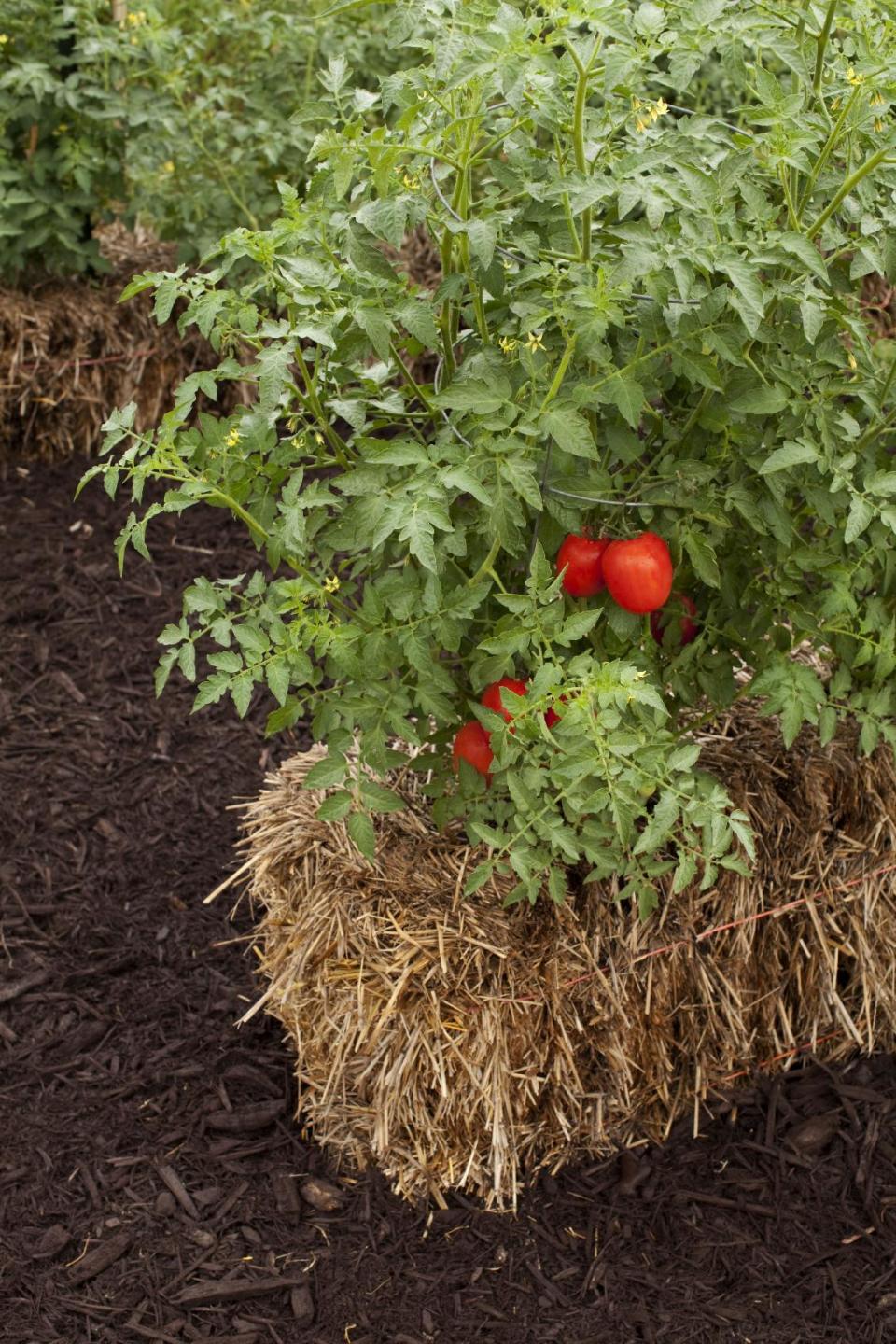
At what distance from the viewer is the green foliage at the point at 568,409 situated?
1.91 meters

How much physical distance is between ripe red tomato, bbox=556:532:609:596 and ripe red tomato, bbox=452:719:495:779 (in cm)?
25

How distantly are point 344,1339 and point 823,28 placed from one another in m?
1.96

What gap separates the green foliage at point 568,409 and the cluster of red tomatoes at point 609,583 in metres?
0.04

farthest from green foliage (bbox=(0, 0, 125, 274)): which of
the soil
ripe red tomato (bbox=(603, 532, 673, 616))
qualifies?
ripe red tomato (bbox=(603, 532, 673, 616))

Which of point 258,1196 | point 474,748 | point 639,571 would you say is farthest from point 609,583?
point 258,1196

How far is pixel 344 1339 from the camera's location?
227 cm

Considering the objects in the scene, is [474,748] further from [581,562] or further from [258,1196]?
[258,1196]

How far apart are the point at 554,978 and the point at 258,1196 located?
61cm

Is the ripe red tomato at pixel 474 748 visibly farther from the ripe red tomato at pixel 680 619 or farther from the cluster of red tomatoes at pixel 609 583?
the ripe red tomato at pixel 680 619

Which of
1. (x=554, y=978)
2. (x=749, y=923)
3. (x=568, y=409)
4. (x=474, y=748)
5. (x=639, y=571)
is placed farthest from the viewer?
(x=749, y=923)

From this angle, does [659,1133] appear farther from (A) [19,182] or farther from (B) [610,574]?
(A) [19,182]

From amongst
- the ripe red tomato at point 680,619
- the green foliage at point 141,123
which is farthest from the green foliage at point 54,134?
the ripe red tomato at point 680,619

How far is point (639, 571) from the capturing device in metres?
2.06

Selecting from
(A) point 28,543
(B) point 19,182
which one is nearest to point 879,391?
(A) point 28,543
